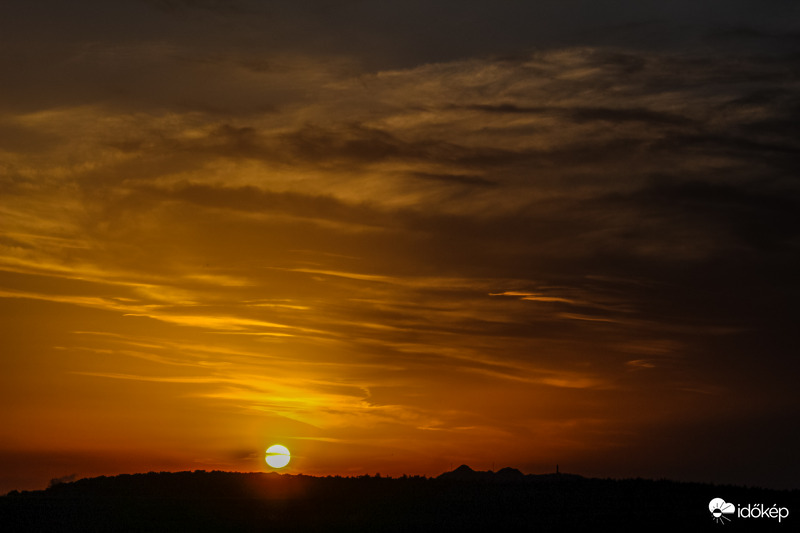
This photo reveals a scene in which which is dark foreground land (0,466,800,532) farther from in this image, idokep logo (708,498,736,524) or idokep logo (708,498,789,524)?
idokep logo (708,498,736,524)

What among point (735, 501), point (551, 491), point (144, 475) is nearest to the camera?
point (735, 501)

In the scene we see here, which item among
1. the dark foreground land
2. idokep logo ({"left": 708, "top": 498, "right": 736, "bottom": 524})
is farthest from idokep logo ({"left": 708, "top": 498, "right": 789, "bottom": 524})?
the dark foreground land

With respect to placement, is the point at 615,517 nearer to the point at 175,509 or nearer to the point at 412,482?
the point at 412,482

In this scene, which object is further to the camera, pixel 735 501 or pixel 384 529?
pixel 735 501

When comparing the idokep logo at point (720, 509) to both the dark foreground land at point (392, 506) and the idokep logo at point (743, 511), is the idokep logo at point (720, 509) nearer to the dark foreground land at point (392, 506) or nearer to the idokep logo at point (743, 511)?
the idokep logo at point (743, 511)

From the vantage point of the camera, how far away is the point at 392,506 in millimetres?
66438

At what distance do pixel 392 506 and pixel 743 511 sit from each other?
2343 centimetres

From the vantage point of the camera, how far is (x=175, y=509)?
65.9m

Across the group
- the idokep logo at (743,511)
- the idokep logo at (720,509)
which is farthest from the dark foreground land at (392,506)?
the idokep logo at (720,509)

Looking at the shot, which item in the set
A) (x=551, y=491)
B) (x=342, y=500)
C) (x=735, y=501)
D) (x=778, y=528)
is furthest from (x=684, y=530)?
(x=342, y=500)

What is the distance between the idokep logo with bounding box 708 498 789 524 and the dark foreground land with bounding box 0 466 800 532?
1.55 feet

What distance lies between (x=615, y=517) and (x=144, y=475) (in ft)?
152

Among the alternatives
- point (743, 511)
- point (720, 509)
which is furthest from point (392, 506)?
point (743, 511)

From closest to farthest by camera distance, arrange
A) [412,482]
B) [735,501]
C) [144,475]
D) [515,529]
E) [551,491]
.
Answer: [515,529]
[735,501]
[551,491]
[412,482]
[144,475]
